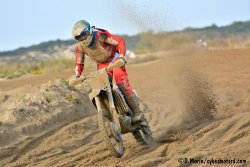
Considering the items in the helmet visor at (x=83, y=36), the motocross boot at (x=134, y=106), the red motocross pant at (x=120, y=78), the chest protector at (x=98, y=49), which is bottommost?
the motocross boot at (x=134, y=106)

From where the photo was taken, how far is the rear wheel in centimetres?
951

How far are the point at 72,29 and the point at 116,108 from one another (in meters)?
1.51

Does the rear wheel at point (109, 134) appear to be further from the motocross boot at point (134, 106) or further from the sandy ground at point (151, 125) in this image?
the motocross boot at point (134, 106)

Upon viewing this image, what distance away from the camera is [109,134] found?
9805 mm

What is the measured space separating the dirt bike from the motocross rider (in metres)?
0.26

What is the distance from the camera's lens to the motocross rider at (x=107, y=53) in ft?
34.4

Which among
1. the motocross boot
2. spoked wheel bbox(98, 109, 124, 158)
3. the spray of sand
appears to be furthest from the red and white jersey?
the spray of sand

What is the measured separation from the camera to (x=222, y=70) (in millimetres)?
24203

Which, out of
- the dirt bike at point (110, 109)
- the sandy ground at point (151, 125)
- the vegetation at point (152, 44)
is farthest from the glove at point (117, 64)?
the vegetation at point (152, 44)

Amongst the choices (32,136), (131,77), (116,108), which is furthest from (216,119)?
(131,77)

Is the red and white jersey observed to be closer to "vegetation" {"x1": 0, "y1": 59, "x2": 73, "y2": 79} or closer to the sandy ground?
the sandy ground

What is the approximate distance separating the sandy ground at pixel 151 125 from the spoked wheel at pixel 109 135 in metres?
0.16

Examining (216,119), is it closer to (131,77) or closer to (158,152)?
(158,152)

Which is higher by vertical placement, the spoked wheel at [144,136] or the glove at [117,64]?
the glove at [117,64]
